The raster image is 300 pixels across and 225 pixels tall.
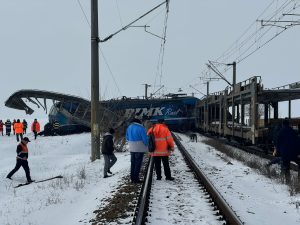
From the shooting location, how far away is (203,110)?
→ 129 ft

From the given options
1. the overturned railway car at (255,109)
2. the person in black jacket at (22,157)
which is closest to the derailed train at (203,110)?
the overturned railway car at (255,109)

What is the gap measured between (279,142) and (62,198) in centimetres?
584

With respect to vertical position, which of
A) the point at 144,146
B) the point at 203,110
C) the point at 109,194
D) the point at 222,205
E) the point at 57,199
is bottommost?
the point at 57,199

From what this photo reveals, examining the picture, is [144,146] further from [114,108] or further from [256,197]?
[114,108]

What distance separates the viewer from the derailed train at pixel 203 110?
762 inches

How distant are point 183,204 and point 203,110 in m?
31.6

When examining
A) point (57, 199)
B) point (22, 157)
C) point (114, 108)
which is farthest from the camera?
point (114, 108)

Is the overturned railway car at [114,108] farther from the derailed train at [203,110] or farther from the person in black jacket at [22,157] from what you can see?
the person in black jacket at [22,157]

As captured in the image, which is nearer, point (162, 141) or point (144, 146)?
point (144, 146)

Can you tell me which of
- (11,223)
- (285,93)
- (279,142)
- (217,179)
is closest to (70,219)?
(11,223)

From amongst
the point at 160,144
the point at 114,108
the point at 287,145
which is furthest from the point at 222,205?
the point at 114,108

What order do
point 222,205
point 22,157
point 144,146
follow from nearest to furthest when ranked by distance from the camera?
point 222,205 < point 144,146 < point 22,157

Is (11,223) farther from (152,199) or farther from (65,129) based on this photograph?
(65,129)

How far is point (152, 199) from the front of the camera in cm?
871
